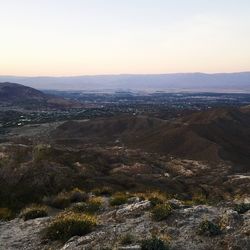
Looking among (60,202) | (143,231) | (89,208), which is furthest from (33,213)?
(143,231)

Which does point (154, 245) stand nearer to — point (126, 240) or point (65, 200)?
point (126, 240)

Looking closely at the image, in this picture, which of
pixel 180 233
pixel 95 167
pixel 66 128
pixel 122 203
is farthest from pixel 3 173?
pixel 66 128

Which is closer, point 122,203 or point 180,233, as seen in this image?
point 180,233

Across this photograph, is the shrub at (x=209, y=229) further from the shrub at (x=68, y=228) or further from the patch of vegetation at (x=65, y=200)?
the patch of vegetation at (x=65, y=200)

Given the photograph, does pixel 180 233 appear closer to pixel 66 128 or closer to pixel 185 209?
pixel 185 209

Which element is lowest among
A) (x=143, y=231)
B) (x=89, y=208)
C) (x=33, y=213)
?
(x=33, y=213)

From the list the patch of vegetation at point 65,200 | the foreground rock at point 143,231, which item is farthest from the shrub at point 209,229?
the patch of vegetation at point 65,200
